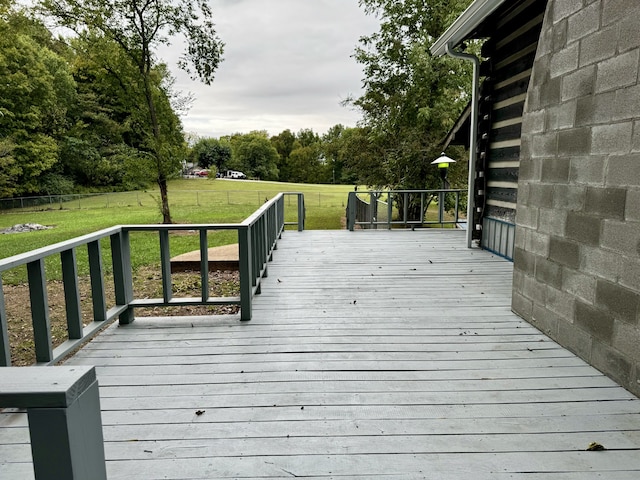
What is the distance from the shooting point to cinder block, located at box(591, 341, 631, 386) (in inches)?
93.1

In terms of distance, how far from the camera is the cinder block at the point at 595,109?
247 centimetres

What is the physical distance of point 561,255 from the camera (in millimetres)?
2957

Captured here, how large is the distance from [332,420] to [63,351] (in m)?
1.62

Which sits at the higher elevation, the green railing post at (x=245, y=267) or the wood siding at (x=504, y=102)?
the wood siding at (x=504, y=102)

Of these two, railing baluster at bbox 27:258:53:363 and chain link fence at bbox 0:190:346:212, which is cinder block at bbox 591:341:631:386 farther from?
chain link fence at bbox 0:190:346:212

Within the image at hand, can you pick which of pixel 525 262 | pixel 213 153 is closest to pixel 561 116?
pixel 525 262

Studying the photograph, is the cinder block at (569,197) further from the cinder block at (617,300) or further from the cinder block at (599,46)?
the cinder block at (599,46)

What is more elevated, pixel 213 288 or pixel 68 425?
pixel 68 425

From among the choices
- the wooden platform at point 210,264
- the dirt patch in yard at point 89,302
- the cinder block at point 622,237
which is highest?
the cinder block at point 622,237

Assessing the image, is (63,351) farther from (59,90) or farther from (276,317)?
(59,90)

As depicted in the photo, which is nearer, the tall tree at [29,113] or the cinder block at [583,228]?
the cinder block at [583,228]

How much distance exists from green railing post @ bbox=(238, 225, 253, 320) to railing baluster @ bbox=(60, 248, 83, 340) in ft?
3.72

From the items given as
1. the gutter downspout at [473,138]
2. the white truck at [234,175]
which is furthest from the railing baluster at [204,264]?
the white truck at [234,175]

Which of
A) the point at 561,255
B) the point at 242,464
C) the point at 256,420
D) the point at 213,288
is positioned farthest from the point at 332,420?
the point at 213,288
